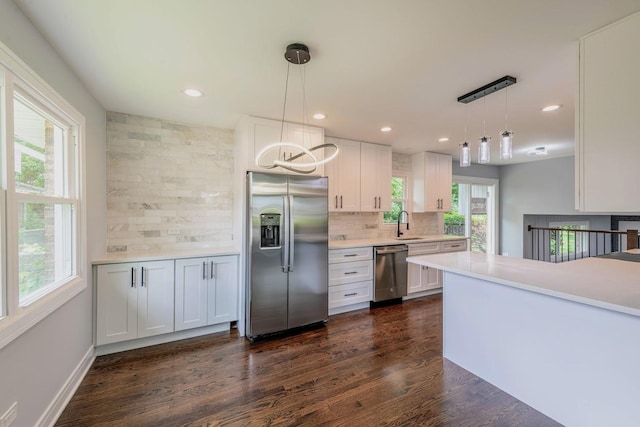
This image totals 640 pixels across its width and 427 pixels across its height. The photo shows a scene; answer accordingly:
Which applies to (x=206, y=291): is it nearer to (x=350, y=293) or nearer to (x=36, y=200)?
(x=36, y=200)

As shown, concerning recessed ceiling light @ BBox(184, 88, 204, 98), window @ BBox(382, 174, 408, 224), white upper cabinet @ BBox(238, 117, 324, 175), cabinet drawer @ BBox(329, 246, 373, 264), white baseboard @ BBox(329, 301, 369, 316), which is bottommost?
white baseboard @ BBox(329, 301, 369, 316)

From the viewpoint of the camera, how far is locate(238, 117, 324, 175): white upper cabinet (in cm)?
310

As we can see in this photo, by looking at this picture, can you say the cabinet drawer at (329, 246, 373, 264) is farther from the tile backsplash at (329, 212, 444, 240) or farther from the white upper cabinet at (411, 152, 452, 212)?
the white upper cabinet at (411, 152, 452, 212)

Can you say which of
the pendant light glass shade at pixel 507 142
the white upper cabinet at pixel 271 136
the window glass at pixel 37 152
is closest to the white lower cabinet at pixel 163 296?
the window glass at pixel 37 152

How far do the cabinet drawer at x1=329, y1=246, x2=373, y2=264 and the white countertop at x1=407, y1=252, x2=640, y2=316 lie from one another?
138cm

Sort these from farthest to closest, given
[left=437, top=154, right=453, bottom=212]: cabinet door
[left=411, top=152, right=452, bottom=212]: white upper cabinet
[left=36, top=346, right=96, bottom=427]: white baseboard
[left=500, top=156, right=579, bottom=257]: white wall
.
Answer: [left=500, top=156, right=579, bottom=257]: white wall, [left=437, top=154, right=453, bottom=212]: cabinet door, [left=411, top=152, right=452, bottom=212]: white upper cabinet, [left=36, top=346, right=96, bottom=427]: white baseboard

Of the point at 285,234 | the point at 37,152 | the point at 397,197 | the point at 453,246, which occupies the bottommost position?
the point at 453,246

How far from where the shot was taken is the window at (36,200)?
4.60ft

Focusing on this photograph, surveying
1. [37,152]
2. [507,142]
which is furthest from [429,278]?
[37,152]

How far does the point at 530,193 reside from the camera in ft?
19.4

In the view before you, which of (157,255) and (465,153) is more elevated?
(465,153)

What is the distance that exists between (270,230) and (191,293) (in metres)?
1.09

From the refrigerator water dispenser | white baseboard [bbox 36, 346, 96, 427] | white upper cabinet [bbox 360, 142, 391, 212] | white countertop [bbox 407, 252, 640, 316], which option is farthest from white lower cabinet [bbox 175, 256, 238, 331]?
white upper cabinet [bbox 360, 142, 391, 212]

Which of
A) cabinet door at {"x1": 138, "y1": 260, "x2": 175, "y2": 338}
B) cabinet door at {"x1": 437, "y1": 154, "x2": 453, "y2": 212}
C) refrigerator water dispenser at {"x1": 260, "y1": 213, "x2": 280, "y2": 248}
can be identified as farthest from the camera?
cabinet door at {"x1": 437, "y1": 154, "x2": 453, "y2": 212}
